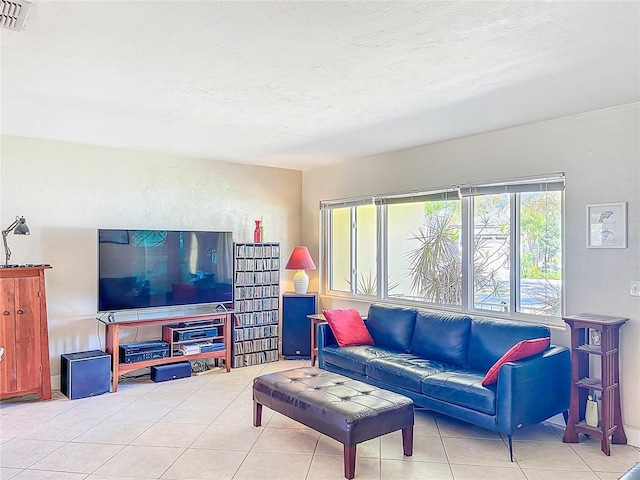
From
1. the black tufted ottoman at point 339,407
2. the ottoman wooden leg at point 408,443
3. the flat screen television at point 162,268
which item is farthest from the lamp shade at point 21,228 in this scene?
the ottoman wooden leg at point 408,443

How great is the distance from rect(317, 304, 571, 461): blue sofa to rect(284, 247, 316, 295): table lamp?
1.20 m

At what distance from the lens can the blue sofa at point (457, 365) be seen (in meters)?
3.29

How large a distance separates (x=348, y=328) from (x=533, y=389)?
1962 millimetres

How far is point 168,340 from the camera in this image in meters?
5.11

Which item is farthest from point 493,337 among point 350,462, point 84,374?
point 84,374

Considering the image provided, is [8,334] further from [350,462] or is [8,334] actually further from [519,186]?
[519,186]

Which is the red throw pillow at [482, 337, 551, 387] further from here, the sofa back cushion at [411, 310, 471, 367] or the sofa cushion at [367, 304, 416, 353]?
the sofa cushion at [367, 304, 416, 353]

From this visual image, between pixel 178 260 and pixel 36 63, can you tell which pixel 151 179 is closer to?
pixel 178 260

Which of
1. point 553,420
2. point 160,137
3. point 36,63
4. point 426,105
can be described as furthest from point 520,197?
point 36,63

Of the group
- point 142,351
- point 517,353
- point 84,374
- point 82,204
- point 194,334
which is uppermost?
point 82,204

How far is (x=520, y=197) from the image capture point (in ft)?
13.8

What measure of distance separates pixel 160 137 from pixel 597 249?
3944mm

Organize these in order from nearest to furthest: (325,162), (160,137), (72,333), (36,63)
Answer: (36,63) < (160,137) < (72,333) < (325,162)

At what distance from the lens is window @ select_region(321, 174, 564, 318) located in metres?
4.05
